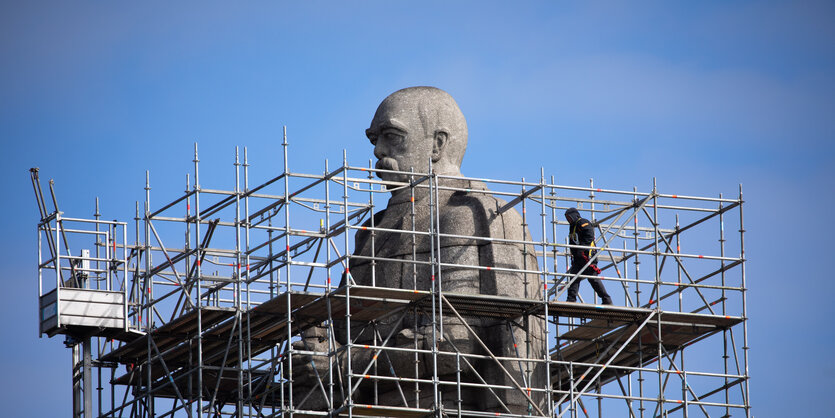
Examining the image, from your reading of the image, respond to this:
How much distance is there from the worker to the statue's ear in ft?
9.14

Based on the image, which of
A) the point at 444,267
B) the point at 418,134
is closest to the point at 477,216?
the point at 444,267

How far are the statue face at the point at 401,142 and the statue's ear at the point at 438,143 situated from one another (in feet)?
0.28

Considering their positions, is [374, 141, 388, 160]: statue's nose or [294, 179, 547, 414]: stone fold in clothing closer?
[294, 179, 547, 414]: stone fold in clothing

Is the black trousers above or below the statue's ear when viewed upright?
below

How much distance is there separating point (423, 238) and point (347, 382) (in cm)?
345

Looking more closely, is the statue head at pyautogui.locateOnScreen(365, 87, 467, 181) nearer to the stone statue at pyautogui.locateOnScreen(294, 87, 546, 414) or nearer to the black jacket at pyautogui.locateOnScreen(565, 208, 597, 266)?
the stone statue at pyautogui.locateOnScreen(294, 87, 546, 414)

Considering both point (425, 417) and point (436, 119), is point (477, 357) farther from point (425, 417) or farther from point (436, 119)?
point (436, 119)

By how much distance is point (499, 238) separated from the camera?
39.7 m

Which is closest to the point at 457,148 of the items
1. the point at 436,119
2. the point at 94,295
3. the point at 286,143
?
the point at 436,119

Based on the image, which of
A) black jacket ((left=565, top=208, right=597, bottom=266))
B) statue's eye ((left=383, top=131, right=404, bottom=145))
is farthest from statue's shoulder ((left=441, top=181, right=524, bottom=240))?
statue's eye ((left=383, top=131, right=404, bottom=145))

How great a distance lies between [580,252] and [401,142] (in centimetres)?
416

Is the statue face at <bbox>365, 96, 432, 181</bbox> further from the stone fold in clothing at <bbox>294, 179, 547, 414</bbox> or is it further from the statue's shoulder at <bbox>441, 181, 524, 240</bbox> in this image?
the statue's shoulder at <bbox>441, 181, 524, 240</bbox>

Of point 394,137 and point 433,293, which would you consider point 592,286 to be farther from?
point 394,137

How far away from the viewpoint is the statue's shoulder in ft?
130
